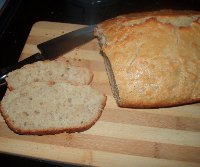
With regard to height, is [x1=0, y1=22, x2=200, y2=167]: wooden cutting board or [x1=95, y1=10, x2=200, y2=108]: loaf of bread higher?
[x1=95, y1=10, x2=200, y2=108]: loaf of bread

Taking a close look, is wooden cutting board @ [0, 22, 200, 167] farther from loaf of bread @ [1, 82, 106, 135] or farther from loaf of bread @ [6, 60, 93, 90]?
loaf of bread @ [6, 60, 93, 90]

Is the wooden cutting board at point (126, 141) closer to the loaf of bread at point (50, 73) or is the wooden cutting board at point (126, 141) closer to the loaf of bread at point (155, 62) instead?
the loaf of bread at point (155, 62)

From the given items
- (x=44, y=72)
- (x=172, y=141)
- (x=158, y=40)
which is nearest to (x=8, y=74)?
(x=44, y=72)

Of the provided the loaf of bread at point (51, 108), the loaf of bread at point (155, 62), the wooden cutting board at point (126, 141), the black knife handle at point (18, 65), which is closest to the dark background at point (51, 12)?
the black knife handle at point (18, 65)

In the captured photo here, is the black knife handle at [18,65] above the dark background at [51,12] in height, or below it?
below

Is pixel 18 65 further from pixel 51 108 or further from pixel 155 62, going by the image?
pixel 155 62

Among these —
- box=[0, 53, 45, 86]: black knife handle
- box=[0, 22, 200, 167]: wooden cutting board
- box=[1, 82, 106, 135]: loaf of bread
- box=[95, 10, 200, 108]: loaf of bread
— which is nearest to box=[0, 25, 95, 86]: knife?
box=[0, 53, 45, 86]: black knife handle
